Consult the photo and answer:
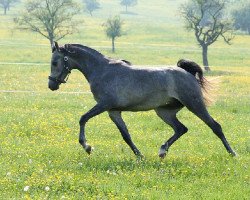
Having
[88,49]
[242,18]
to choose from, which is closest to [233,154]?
[88,49]

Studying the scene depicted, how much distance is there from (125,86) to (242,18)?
445 feet

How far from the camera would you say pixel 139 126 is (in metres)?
18.3

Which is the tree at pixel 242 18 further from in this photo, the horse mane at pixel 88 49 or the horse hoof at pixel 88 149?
the horse hoof at pixel 88 149

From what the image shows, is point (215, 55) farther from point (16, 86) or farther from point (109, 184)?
point (109, 184)

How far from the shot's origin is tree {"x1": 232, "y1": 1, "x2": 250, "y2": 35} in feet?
466

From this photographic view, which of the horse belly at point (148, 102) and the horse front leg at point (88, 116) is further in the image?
the horse belly at point (148, 102)

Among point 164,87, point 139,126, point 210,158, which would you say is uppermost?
point 164,87

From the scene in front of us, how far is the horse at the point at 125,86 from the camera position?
12922 millimetres

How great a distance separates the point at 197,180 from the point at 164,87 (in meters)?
3.15

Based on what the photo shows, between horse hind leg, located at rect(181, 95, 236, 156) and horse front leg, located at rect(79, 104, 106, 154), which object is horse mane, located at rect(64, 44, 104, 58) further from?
horse hind leg, located at rect(181, 95, 236, 156)

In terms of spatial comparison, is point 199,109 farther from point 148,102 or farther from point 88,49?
point 88,49

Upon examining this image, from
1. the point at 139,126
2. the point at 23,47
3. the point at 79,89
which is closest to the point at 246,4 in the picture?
the point at 23,47

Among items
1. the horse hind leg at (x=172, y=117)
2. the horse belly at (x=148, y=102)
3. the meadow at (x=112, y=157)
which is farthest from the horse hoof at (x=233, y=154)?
the horse belly at (x=148, y=102)

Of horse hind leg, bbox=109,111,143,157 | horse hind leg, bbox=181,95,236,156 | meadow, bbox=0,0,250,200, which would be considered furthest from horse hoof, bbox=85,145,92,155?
horse hind leg, bbox=181,95,236,156
